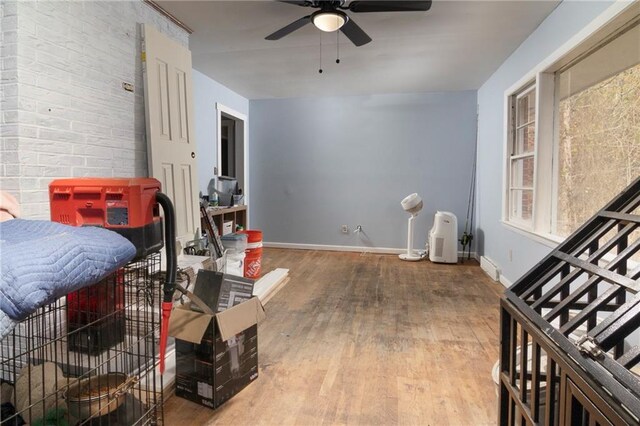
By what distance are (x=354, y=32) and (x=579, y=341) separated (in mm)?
2682

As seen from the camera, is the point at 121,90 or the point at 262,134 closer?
the point at 121,90

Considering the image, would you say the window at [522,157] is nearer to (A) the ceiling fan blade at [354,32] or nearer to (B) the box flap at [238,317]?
(A) the ceiling fan blade at [354,32]

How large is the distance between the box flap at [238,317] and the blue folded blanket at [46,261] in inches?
30.1

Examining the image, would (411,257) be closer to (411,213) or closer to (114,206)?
(411,213)

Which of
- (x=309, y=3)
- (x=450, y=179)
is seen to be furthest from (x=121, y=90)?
(x=450, y=179)

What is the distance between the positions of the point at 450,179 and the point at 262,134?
306 cm

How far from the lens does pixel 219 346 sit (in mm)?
1763

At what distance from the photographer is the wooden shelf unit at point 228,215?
410cm

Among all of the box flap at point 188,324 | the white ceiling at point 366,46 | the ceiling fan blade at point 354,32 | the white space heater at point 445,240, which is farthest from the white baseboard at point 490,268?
the box flap at point 188,324

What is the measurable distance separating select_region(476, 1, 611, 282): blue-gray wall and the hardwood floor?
1.54 feet

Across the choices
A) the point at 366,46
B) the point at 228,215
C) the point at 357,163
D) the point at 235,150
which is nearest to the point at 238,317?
the point at 366,46

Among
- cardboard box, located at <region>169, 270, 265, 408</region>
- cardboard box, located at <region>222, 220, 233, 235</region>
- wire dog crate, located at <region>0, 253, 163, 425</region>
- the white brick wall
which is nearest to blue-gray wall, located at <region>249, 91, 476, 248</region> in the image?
cardboard box, located at <region>222, 220, 233, 235</region>

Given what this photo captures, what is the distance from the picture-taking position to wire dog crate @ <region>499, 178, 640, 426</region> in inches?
23.6

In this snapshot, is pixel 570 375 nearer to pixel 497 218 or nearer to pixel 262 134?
pixel 497 218
